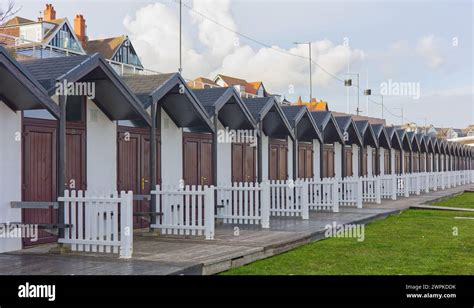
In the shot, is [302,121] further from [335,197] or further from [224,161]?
[224,161]

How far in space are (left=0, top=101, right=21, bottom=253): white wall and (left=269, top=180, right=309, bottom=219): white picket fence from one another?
24.4 feet

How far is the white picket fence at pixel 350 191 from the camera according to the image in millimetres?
19609

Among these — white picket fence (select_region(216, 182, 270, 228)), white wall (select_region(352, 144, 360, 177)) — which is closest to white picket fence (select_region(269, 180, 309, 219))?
white picket fence (select_region(216, 182, 270, 228))

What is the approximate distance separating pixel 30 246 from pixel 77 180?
177 centimetres

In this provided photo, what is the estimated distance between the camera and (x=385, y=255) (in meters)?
10.1

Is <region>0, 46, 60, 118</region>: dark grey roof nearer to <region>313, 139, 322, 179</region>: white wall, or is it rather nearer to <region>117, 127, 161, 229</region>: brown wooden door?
<region>117, 127, 161, 229</region>: brown wooden door

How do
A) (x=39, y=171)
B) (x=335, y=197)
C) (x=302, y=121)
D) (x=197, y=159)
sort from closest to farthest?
(x=39, y=171) → (x=197, y=159) → (x=335, y=197) → (x=302, y=121)

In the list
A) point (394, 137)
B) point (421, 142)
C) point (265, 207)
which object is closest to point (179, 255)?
point (265, 207)

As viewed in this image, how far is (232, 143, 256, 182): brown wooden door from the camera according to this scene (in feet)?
60.6

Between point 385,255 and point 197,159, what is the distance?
728cm

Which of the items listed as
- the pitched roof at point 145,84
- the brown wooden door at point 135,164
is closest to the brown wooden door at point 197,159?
the brown wooden door at point 135,164
